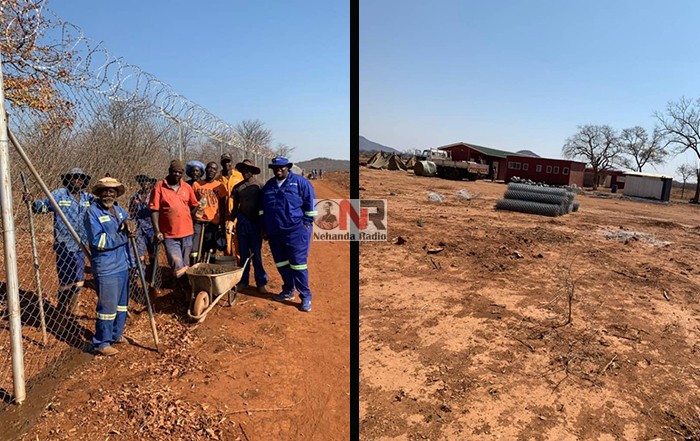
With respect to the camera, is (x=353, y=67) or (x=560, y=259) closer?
(x=353, y=67)

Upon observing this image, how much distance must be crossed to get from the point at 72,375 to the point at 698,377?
18.5ft

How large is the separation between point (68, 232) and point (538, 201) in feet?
50.1

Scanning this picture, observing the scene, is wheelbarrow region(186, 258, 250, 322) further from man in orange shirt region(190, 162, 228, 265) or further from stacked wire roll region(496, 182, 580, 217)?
stacked wire roll region(496, 182, 580, 217)

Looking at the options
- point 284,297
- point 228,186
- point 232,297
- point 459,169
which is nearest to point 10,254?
point 232,297

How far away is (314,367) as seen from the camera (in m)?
3.69

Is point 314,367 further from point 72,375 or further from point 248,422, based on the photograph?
point 72,375

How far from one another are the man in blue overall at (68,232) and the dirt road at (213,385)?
2.23ft

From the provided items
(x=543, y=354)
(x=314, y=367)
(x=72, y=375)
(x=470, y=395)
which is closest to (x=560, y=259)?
(x=543, y=354)

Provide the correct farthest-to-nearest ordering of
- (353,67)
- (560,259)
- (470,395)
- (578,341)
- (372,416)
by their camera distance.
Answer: (560,259), (578,341), (470,395), (372,416), (353,67)

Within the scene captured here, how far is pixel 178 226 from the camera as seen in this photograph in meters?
4.64

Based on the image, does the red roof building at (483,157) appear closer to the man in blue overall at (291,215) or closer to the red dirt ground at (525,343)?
the red dirt ground at (525,343)

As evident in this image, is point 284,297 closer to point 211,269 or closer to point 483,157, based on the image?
point 211,269

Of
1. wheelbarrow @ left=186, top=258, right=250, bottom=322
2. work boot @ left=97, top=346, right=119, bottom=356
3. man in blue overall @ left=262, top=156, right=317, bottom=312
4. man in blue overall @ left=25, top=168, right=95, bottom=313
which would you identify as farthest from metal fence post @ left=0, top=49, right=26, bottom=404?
man in blue overall @ left=262, top=156, right=317, bottom=312

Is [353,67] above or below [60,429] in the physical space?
above
